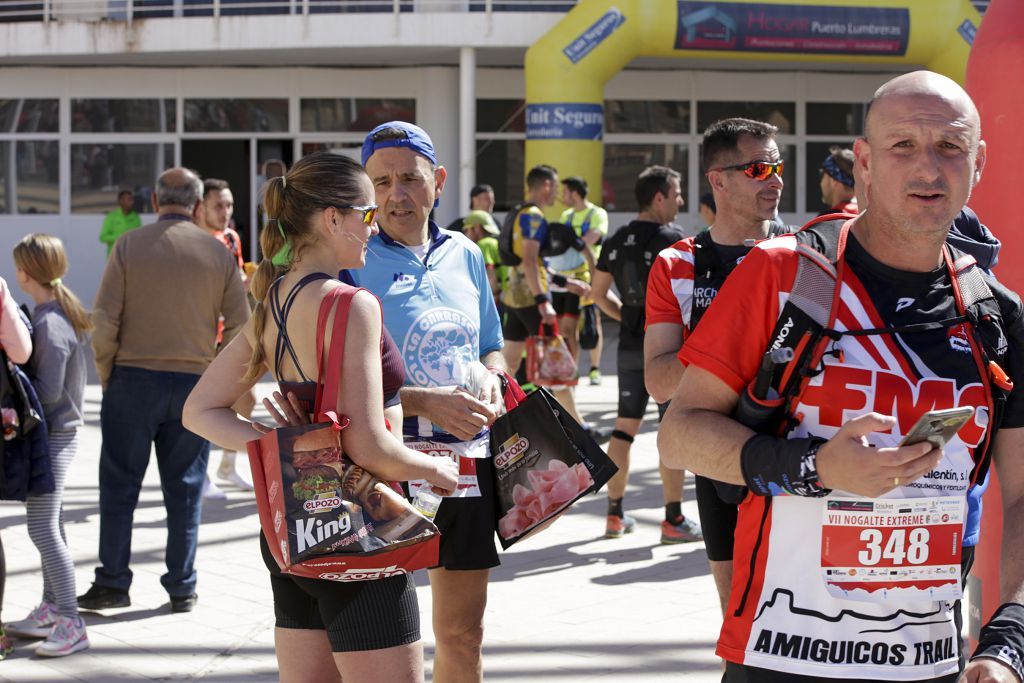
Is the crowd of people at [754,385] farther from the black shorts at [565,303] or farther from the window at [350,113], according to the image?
the window at [350,113]

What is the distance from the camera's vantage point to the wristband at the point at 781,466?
2.26 meters

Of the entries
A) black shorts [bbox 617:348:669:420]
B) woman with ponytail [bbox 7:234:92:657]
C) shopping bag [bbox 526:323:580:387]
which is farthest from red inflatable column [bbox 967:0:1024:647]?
shopping bag [bbox 526:323:580:387]

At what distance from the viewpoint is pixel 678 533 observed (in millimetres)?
7316

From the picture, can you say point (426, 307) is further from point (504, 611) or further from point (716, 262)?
point (504, 611)

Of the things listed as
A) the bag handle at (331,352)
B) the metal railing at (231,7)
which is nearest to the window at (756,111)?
the metal railing at (231,7)

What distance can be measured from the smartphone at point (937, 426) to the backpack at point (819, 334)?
0.92ft

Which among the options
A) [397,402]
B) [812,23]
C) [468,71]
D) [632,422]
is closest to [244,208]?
[468,71]

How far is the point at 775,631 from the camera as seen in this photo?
7.93ft

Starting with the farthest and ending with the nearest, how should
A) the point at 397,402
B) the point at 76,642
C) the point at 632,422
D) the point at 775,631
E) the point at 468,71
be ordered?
the point at 468,71 → the point at 632,422 → the point at 76,642 → the point at 397,402 → the point at 775,631

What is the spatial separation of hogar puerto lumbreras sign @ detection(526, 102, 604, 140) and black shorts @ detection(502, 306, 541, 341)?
8160mm

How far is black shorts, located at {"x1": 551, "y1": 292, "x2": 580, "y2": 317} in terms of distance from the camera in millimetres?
12125

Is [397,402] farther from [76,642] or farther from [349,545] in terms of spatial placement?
[76,642]

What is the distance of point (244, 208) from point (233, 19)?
4.47 metres

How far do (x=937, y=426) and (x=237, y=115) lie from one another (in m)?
22.5
